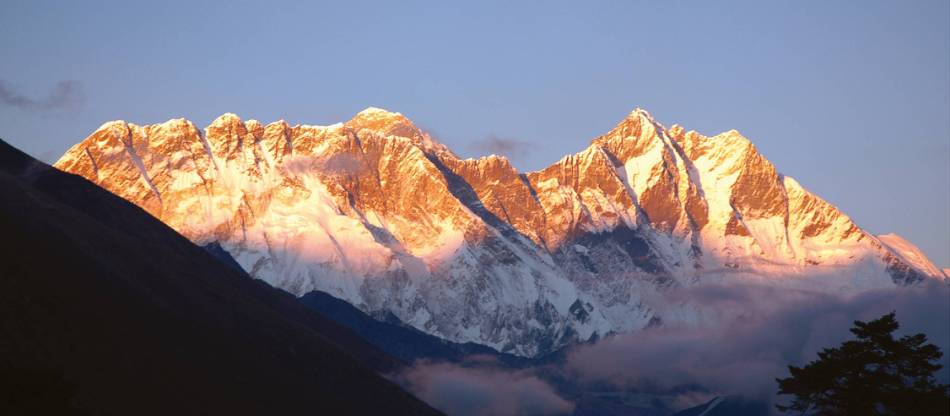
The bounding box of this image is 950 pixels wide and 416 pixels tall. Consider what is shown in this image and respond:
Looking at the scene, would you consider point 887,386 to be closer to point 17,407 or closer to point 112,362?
point 17,407

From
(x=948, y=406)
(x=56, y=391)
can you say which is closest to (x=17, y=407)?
(x=56, y=391)

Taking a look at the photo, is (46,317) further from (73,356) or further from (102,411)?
(102,411)

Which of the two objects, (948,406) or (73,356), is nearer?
(948,406)

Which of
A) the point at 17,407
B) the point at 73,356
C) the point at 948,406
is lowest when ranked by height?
the point at 17,407

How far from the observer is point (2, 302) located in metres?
195

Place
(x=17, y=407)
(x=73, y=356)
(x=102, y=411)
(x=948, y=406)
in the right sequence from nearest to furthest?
(x=948, y=406)
(x=17, y=407)
(x=102, y=411)
(x=73, y=356)

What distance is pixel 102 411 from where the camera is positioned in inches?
7052

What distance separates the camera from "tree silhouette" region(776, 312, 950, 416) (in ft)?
271

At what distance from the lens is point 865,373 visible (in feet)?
276

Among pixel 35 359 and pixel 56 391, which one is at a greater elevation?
pixel 35 359

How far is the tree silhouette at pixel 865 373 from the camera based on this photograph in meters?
82.6

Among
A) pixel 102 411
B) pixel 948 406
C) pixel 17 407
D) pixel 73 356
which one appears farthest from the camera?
pixel 73 356

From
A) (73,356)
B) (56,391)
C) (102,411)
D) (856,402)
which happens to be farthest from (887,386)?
(73,356)

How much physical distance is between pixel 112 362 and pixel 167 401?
25.5 feet
